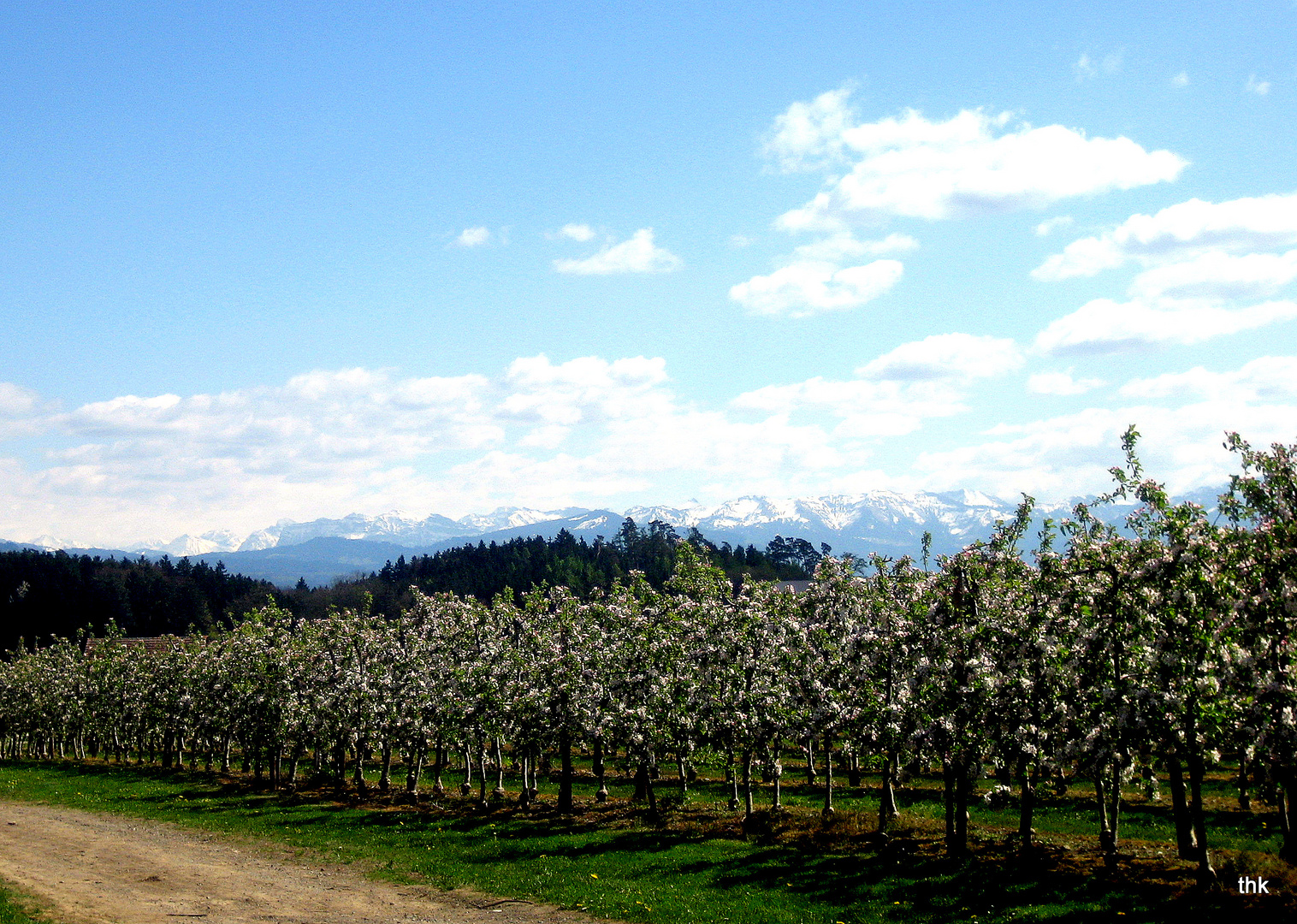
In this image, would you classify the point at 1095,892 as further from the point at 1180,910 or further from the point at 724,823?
the point at 724,823

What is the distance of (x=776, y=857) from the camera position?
32500mm

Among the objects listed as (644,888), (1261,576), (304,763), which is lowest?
(304,763)

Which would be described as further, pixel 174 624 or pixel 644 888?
pixel 174 624

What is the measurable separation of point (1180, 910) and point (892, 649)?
10283 millimetres

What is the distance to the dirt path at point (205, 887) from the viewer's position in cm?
2644

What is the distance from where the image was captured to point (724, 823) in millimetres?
38812

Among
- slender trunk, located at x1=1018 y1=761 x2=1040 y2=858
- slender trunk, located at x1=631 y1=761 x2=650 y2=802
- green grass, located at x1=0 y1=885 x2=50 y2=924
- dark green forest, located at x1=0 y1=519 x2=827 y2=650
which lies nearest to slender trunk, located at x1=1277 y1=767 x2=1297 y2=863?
slender trunk, located at x1=1018 y1=761 x2=1040 y2=858

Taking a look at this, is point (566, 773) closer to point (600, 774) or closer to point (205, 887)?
point (600, 774)

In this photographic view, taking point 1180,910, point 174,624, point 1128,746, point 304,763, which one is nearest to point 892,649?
point 1128,746

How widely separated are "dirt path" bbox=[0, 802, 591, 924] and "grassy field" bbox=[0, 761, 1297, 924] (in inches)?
68.8

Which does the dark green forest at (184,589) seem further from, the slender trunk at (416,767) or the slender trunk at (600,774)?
the slender trunk at (416,767)

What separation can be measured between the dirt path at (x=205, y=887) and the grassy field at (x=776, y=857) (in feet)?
5.74

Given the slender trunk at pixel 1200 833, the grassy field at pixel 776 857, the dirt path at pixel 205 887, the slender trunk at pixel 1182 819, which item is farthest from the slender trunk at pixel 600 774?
the slender trunk at pixel 1200 833

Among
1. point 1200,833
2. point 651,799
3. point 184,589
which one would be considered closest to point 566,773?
point 651,799
